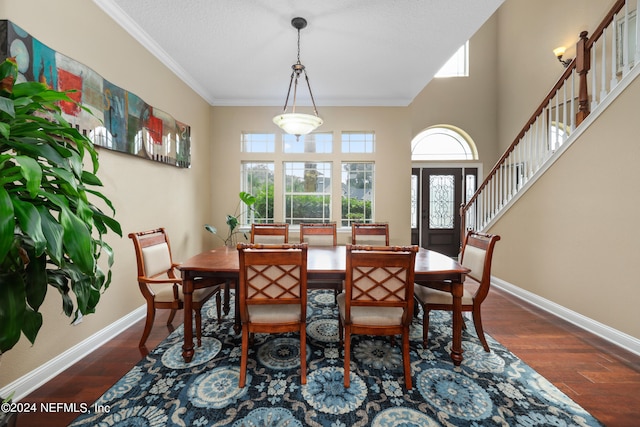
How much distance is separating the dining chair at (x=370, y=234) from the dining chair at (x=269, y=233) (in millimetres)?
830

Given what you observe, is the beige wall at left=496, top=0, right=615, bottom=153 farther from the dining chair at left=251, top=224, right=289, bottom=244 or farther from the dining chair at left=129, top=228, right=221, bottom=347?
the dining chair at left=129, top=228, right=221, bottom=347

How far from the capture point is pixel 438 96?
6055mm

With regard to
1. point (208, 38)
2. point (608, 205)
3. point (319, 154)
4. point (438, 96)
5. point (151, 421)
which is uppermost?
point (438, 96)

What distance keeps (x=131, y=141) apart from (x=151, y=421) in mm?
2332

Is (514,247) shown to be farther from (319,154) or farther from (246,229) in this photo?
(246,229)

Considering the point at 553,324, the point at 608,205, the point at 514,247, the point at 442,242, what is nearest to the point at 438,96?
the point at 442,242

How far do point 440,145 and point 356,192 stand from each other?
2949 mm

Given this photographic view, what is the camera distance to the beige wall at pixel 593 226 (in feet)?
7.16

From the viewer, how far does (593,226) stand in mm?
2486

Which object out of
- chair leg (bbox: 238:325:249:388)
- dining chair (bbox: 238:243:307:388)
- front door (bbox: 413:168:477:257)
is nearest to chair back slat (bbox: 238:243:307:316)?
dining chair (bbox: 238:243:307:388)

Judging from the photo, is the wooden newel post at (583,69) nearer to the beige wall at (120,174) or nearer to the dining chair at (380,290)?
the dining chair at (380,290)

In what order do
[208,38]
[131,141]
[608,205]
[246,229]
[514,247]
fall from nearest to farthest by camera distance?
1. [608,205]
2. [131,141]
3. [208,38]
4. [514,247]
5. [246,229]

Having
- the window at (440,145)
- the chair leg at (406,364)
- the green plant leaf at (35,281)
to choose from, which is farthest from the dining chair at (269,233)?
the window at (440,145)

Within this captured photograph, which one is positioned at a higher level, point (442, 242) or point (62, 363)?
point (442, 242)
